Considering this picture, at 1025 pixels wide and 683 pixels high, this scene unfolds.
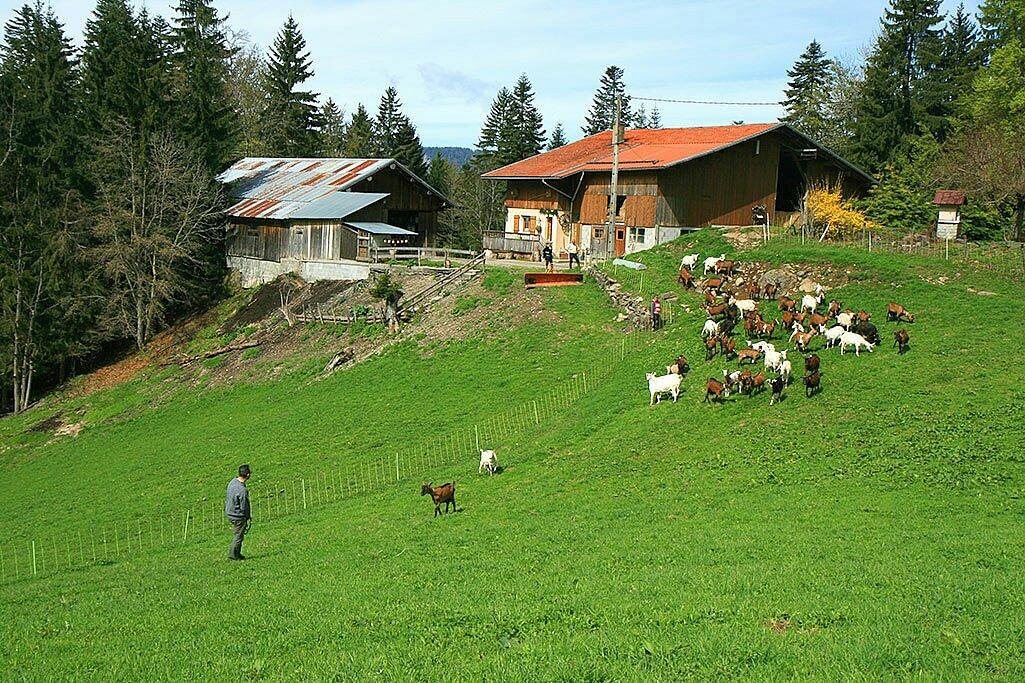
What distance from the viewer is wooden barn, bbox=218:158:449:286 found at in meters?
53.7

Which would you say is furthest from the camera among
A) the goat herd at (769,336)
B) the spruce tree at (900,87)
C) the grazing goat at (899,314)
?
the spruce tree at (900,87)

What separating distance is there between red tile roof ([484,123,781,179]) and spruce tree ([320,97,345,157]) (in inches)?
1650

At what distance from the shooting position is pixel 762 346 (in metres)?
26.0

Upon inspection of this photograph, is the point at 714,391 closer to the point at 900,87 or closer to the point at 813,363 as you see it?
the point at 813,363

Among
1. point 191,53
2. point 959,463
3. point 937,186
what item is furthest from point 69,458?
point 937,186

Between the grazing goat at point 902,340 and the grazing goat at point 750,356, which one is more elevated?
the grazing goat at point 902,340

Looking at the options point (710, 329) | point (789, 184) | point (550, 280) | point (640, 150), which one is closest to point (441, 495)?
point (710, 329)

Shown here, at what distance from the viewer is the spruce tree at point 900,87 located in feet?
200

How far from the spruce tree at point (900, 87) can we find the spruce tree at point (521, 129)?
1621 inches

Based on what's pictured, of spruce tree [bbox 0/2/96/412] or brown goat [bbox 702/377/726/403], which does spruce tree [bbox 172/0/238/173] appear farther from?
brown goat [bbox 702/377/726/403]

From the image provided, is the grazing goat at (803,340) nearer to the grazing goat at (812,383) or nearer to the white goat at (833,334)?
the white goat at (833,334)

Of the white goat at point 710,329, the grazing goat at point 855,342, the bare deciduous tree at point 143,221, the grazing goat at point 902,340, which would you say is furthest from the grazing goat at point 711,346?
the bare deciduous tree at point 143,221

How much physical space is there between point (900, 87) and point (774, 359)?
45.3 m

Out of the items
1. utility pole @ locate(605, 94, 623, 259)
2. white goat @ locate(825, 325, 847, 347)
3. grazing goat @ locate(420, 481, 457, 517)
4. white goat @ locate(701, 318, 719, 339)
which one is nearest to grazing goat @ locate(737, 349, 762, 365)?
white goat @ locate(825, 325, 847, 347)
